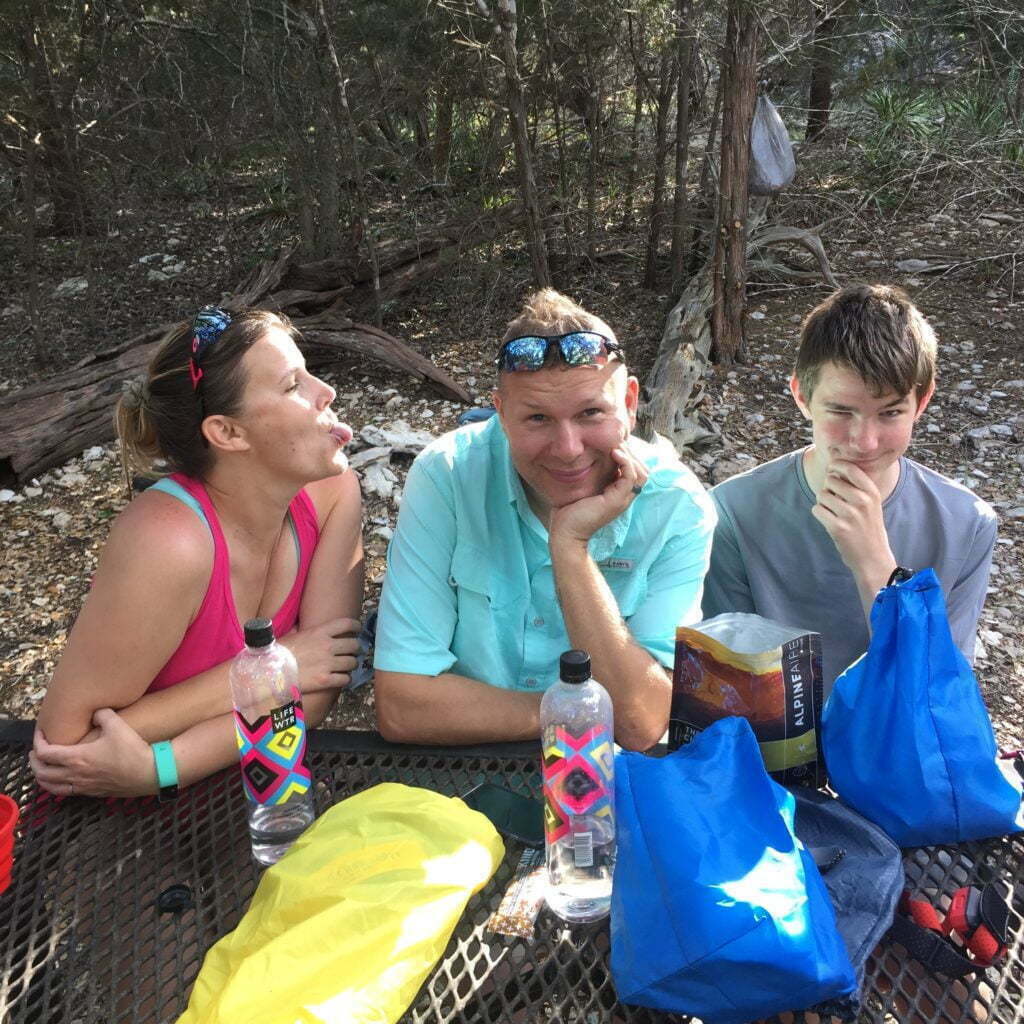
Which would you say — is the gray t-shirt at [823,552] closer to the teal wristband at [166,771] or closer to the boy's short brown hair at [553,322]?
the boy's short brown hair at [553,322]

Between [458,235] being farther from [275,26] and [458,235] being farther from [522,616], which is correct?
[522,616]

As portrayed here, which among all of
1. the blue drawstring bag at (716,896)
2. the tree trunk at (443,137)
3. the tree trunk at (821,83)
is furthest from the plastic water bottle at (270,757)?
the tree trunk at (821,83)

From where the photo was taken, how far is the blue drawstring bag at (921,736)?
4.83 feet

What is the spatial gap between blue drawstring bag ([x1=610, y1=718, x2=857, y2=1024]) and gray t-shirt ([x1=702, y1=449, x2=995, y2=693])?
3.19ft

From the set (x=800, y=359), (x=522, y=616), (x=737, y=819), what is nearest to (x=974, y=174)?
(x=800, y=359)

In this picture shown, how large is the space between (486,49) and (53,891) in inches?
215

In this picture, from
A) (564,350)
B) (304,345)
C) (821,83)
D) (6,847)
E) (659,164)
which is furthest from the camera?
(821,83)

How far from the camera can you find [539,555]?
2.23 m

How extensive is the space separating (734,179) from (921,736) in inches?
190

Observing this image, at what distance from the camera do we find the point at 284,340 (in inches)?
88.4

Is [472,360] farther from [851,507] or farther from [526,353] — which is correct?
[851,507]

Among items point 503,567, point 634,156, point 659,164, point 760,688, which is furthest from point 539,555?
point 634,156

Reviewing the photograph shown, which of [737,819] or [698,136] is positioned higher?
[698,136]

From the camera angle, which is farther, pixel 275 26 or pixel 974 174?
pixel 974 174
